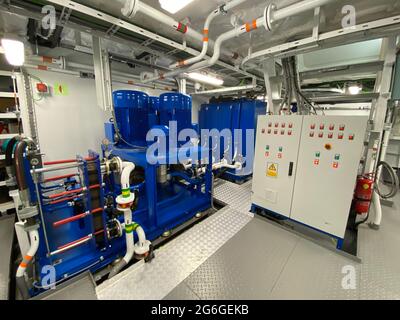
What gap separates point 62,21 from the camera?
1.54m

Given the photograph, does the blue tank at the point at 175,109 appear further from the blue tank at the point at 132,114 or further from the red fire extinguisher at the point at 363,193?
the red fire extinguisher at the point at 363,193

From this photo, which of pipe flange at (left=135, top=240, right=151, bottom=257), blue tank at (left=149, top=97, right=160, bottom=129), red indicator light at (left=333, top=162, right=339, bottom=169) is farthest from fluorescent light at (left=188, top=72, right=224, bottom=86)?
pipe flange at (left=135, top=240, right=151, bottom=257)

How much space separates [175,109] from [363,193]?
2797 millimetres

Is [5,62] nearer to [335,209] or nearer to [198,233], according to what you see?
[198,233]

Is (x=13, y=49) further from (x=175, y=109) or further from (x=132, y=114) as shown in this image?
(x=175, y=109)

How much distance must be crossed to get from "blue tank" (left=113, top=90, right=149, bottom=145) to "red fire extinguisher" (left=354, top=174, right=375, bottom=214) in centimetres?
301

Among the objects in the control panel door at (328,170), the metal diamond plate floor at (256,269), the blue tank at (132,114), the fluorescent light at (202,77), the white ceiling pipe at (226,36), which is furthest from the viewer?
the fluorescent light at (202,77)

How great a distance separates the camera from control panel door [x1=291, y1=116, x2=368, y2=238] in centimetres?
182

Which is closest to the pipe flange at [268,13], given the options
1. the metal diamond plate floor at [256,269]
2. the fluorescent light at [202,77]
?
the fluorescent light at [202,77]

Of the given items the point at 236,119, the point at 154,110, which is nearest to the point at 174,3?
the point at 154,110

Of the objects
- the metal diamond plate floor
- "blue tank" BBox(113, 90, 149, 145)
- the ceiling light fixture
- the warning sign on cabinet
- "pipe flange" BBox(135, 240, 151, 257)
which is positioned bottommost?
the metal diamond plate floor

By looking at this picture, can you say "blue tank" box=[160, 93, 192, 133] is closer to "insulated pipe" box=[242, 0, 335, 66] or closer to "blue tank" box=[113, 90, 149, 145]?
"blue tank" box=[113, 90, 149, 145]

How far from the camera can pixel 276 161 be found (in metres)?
2.40

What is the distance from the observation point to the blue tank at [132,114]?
2350mm
